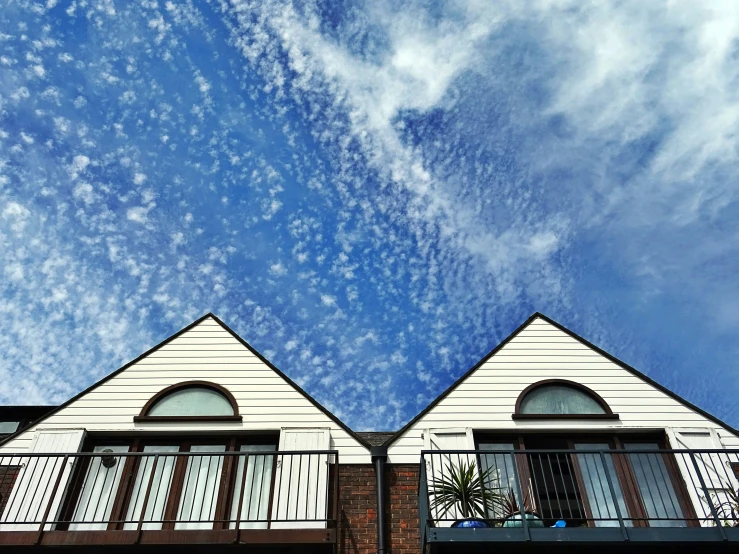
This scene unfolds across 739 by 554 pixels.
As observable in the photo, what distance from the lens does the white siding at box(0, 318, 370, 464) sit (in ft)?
36.6

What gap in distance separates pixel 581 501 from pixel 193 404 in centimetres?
651

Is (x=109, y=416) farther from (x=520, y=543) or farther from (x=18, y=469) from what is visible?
(x=520, y=543)

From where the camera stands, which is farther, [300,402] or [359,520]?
[300,402]

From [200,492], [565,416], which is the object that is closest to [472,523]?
[565,416]

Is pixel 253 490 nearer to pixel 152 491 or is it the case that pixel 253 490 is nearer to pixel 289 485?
pixel 289 485

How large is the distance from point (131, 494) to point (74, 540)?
4.21ft

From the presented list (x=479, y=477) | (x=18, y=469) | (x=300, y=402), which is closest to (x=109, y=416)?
(x=18, y=469)

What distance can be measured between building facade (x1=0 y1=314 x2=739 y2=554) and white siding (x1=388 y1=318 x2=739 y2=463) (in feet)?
0.10

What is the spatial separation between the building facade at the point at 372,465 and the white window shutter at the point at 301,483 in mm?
28

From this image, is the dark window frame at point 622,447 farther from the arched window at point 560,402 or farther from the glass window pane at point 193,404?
the glass window pane at point 193,404

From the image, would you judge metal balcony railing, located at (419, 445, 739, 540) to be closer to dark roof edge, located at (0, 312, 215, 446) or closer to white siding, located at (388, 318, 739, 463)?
white siding, located at (388, 318, 739, 463)

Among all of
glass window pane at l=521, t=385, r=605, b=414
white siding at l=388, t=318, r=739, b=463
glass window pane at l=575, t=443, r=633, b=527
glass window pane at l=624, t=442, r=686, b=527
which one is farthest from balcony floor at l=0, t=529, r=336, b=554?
glass window pane at l=624, t=442, r=686, b=527

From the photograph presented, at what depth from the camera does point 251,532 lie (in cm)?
928

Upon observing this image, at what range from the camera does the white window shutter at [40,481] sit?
9.79m
